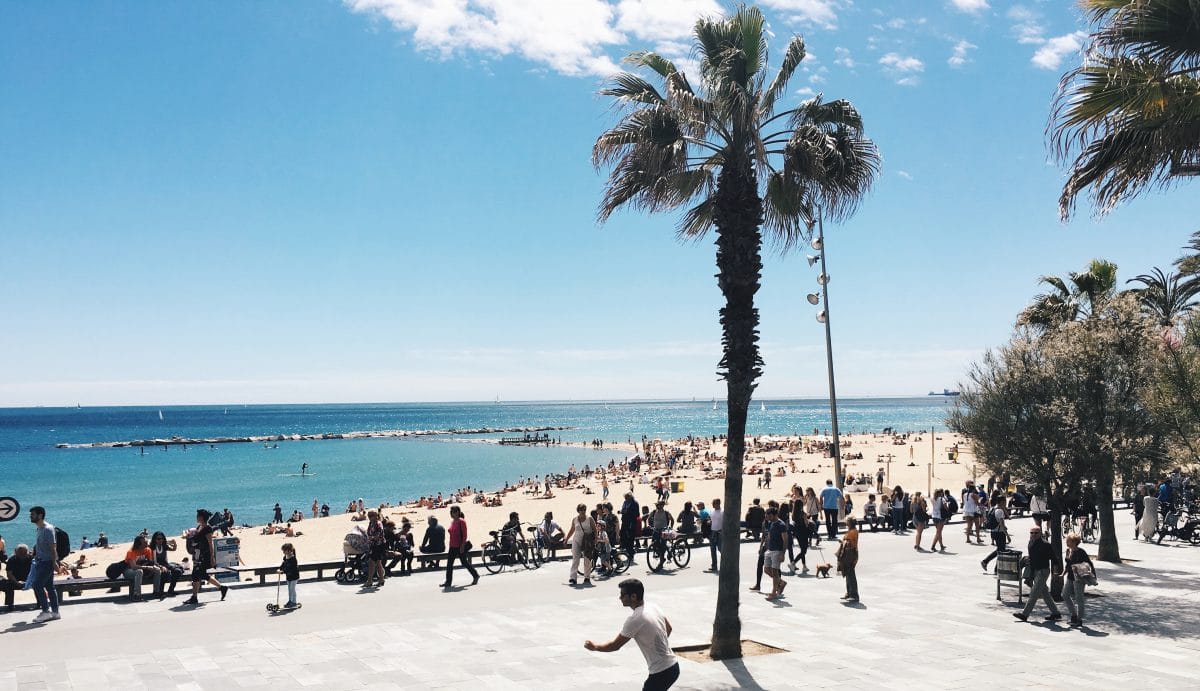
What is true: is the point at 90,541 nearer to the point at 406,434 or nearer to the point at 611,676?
the point at 611,676

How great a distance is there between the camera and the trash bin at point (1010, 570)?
13242mm

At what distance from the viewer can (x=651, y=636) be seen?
6637 mm

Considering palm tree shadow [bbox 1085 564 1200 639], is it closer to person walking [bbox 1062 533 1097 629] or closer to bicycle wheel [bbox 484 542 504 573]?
person walking [bbox 1062 533 1097 629]

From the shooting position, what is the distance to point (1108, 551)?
17594 millimetres

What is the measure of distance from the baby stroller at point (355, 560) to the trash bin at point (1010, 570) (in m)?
11.7

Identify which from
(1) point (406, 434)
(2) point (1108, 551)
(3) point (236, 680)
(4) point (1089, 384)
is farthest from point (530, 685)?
(1) point (406, 434)

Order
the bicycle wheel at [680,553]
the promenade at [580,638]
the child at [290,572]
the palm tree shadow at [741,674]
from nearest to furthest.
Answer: the palm tree shadow at [741,674] < the promenade at [580,638] < the child at [290,572] < the bicycle wheel at [680,553]

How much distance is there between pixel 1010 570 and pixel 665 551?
7032 millimetres

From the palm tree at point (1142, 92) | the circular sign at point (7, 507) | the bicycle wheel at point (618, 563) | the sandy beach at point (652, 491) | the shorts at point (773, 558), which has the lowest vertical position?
the sandy beach at point (652, 491)

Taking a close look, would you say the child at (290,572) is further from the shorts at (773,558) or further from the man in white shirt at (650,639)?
the man in white shirt at (650,639)

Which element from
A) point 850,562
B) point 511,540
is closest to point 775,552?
point 850,562

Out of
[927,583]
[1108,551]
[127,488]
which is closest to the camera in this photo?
[927,583]

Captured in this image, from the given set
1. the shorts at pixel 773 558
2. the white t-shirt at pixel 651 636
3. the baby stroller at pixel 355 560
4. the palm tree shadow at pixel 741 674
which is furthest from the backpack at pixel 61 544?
the shorts at pixel 773 558

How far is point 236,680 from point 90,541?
Answer: 39.3 m
